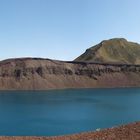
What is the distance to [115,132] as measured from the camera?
2195cm

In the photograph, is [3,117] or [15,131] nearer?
[15,131]

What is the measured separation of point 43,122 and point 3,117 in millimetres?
14731

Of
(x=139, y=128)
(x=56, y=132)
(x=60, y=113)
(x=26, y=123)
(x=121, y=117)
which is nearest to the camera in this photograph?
(x=139, y=128)

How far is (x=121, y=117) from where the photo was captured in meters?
89.1

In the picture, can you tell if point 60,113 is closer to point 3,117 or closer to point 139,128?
point 3,117

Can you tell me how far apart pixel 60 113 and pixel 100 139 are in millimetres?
81068

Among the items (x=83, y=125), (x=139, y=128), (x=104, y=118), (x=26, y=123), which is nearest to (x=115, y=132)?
(x=139, y=128)

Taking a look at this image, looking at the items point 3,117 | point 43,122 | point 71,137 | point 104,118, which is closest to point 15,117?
point 3,117

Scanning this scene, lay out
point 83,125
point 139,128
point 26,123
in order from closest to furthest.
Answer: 1. point 139,128
2. point 83,125
3. point 26,123

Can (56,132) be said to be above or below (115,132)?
below

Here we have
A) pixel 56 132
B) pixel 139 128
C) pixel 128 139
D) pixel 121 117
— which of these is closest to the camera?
pixel 128 139

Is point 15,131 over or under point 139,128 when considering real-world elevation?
under

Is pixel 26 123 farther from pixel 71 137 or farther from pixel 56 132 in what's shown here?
pixel 71 137

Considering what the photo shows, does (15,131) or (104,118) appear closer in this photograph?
(15,131)
